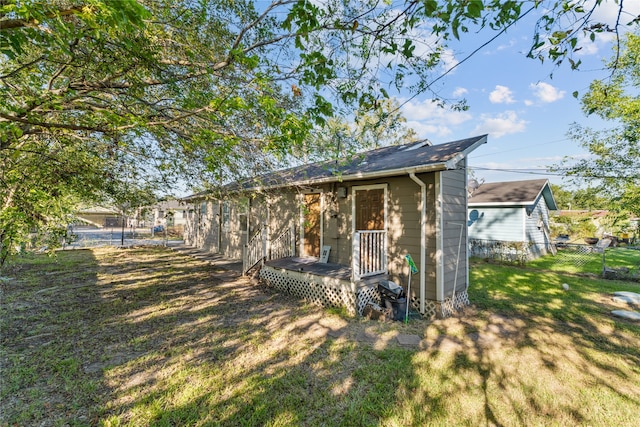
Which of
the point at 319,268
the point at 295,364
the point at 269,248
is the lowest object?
the point at 295,364

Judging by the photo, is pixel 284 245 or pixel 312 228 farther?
pixel 284 245

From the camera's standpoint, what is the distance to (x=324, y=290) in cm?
607

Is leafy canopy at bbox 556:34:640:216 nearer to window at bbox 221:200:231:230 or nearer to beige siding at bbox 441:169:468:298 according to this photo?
beige siding at bbox 441:169:468:298

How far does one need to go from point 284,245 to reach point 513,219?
11.8 m

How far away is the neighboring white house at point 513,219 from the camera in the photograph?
13109 mm

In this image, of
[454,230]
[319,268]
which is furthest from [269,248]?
[454,230]

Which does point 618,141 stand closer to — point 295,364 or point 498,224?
point 498,224

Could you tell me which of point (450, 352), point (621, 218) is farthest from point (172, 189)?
point (621, 218)

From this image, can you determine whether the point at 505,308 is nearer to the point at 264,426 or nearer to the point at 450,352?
the point at 450,352

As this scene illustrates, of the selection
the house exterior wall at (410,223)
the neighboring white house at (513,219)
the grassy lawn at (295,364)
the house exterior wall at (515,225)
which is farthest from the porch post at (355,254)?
the house exterior wall at (515,225)

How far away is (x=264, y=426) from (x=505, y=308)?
229 inches

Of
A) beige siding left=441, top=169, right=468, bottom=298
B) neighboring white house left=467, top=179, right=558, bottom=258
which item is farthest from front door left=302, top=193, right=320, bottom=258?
neighboring white house left=467, top=179, right=558, bottom=258

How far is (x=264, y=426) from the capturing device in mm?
2504

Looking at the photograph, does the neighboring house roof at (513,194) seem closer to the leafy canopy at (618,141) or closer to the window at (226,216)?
the leafy canopy at (618,141)
